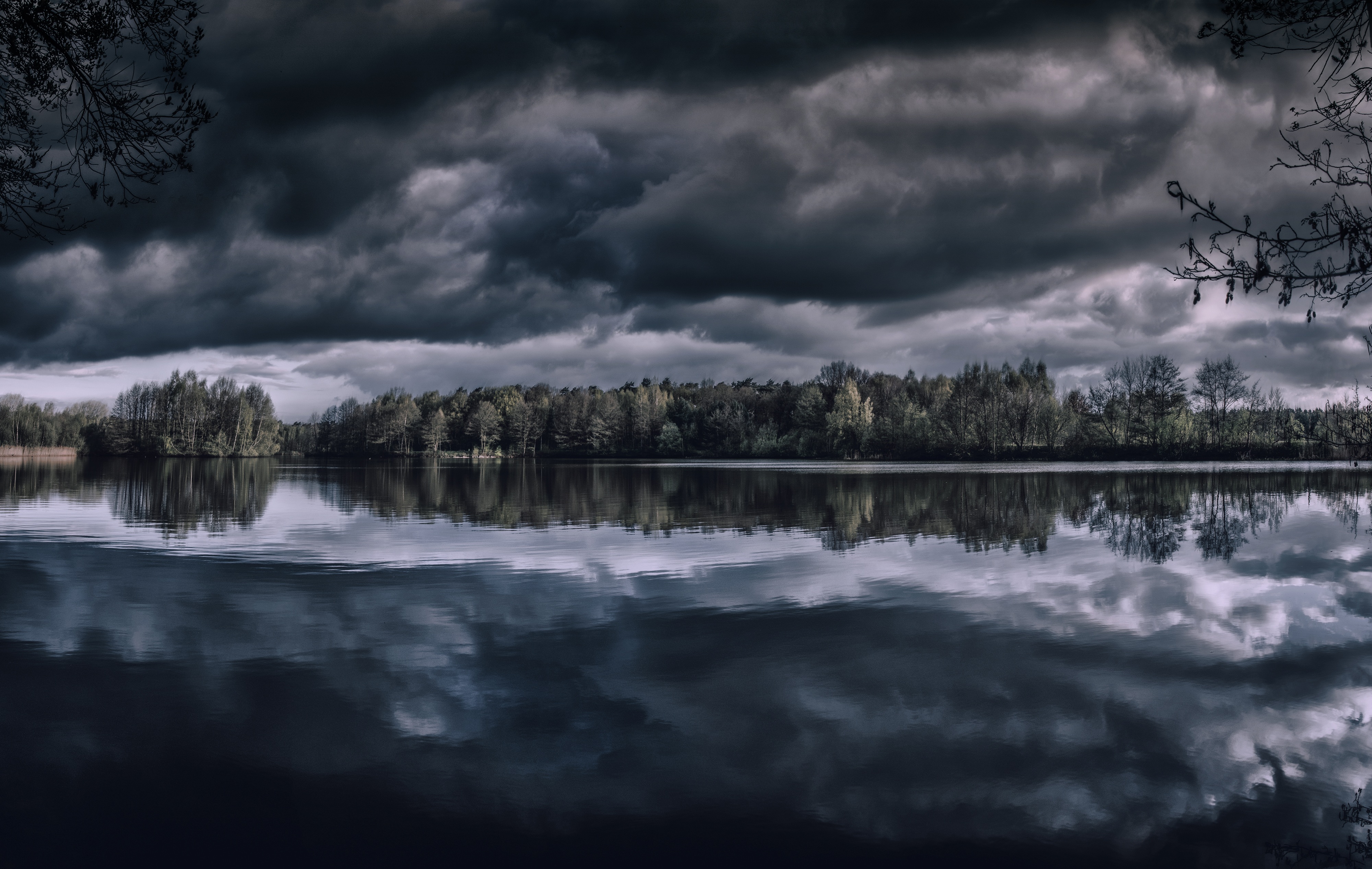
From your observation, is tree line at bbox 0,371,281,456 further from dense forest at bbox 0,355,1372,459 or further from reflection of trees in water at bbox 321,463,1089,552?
reflection of trees in water at bbox 321,463,1089,552

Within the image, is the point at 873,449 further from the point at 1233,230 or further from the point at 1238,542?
the point at 1233,230

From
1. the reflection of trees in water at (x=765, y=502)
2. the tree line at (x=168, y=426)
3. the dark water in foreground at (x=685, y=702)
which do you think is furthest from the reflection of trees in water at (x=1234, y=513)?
the tree line at (x=168, y=426)

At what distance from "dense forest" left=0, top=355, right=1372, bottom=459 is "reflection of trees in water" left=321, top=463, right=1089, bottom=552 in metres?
53.3

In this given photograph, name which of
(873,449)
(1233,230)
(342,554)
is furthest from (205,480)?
(873,449)

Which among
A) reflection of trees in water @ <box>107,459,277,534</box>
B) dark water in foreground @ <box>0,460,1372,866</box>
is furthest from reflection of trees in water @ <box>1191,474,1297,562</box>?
reflection of trees in water @ <box>107,459,277,534</box>

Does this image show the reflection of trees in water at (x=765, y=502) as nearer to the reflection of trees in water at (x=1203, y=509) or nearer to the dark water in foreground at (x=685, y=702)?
the reflection of trees in water at (x=1203, y=509)

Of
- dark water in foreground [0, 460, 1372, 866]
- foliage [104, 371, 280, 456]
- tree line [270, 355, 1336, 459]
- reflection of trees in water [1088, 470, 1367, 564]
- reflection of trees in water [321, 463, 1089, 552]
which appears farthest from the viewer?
foliage [104, 371, 280, 456]

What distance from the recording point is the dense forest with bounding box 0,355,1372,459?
110 m

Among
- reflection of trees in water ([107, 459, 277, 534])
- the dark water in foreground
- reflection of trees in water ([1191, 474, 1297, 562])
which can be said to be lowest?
reflection of trees in water ([107, 459, 277, 534])

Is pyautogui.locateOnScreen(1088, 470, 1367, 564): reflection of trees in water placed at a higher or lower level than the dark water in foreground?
higher

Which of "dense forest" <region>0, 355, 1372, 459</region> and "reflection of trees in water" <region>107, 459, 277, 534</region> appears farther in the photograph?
"dense forest" <region>0, 355, 1372, 459</region>

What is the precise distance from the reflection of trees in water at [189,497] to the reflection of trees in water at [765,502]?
15.8ft

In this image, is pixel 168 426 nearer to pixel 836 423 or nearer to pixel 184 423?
pixel 184 423

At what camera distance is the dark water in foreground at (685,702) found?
6238mm
